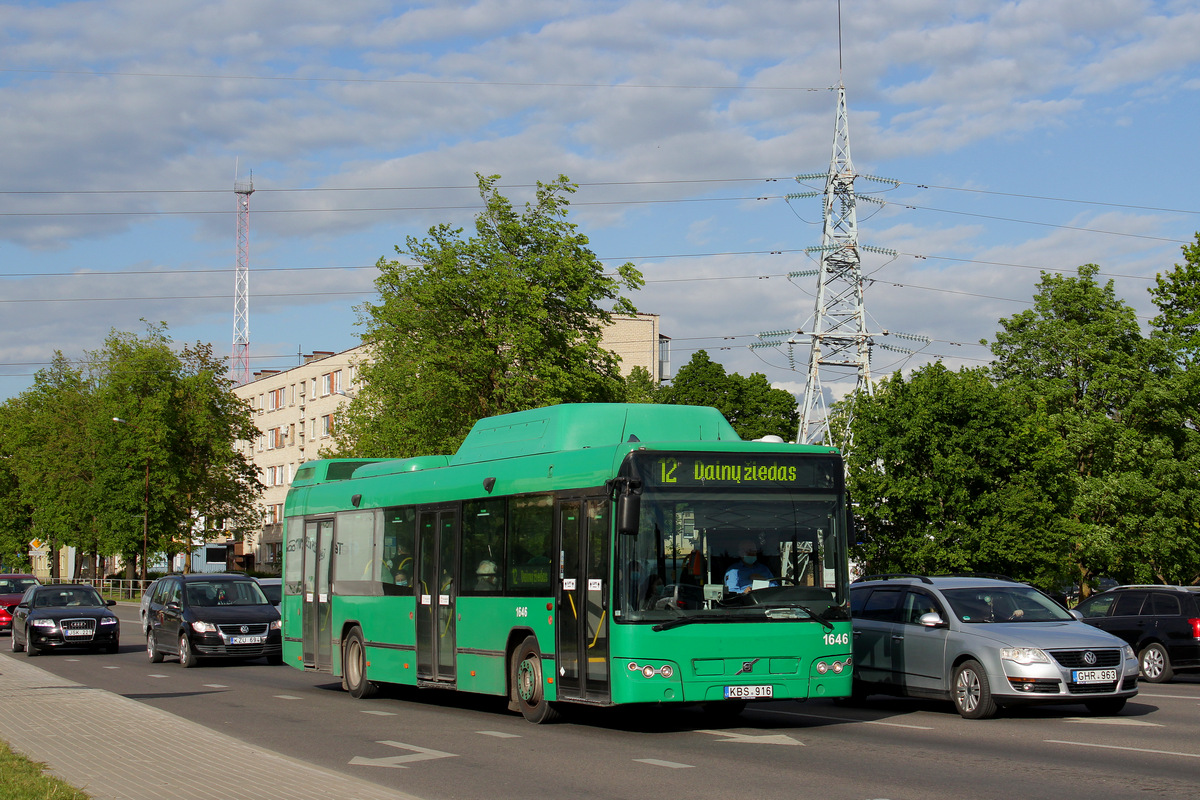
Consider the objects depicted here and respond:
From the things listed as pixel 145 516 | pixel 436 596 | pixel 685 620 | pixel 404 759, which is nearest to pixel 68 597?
pixel 436 596

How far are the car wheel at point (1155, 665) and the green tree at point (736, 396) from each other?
213 feet

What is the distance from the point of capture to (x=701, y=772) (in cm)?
1045

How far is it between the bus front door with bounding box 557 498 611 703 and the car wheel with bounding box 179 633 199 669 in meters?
14.0

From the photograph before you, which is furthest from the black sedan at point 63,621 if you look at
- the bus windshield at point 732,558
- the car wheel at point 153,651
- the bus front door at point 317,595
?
the bus windshield at point 732,558

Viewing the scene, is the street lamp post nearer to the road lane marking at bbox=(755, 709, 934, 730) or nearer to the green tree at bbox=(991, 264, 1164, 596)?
the green tree at bbox=(991, 264, 1164, 596)

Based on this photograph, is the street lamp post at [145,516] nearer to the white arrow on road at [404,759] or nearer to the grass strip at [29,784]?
the white arrow on road at [404,759]

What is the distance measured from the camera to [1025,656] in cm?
1412

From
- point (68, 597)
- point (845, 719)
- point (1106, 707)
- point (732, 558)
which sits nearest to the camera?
point (732, 558)

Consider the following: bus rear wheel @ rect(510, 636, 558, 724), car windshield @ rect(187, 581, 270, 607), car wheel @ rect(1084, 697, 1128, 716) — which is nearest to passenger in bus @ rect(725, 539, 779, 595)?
bus rear wheel @ rect(510, 636, 558, 724)

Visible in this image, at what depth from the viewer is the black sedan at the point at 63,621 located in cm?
2875

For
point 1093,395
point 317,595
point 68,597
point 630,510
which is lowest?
point 68,597

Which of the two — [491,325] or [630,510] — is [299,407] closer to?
[491,325]

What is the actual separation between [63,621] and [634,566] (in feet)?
67.0

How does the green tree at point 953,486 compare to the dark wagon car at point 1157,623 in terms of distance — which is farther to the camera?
the green tree at point 953,486
